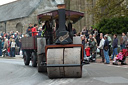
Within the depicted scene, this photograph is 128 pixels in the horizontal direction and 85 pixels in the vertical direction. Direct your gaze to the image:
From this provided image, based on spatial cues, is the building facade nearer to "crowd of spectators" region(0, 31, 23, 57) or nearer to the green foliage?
"crowd of spectators" region(0, 31, 23, 57)

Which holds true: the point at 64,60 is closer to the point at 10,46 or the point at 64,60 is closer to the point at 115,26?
the point at 115,26

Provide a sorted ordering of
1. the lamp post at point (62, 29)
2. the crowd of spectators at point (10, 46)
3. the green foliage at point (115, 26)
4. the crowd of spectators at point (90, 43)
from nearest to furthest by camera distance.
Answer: the lamp post at point (62, 29) < the crowd of spectators at point (90, 43) < the green foliage at point (115, 26) < the crowd of spectators at point (10, 46)

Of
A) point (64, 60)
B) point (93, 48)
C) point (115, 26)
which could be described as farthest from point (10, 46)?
point (64, 60)

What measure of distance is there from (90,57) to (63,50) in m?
10.2

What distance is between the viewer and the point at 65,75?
38.1 ft

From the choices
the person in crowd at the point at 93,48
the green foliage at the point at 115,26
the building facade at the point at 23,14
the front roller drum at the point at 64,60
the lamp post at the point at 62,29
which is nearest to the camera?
the front roller drum at the point at 64,60

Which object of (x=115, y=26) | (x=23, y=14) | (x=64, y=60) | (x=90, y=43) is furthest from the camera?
(x=23, y=14)

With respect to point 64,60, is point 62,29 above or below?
above

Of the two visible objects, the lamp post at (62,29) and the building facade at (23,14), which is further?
the building facade at (23,14)

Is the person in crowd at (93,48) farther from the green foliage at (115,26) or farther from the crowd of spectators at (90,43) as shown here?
the green foliage at (115,26)

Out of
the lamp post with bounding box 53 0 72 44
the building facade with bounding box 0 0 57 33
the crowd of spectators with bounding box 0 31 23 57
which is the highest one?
the building facade with bounding box 0 0 57 33

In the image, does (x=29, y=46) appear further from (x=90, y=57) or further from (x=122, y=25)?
(x=122, y=25)

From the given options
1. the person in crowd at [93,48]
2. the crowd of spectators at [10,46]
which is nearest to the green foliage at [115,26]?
the person in crowd at [93,48]

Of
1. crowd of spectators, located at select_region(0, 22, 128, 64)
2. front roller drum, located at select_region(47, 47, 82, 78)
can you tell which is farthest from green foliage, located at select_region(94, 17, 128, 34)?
front roller drum, located at select_region(47, 47, 82, 78)
